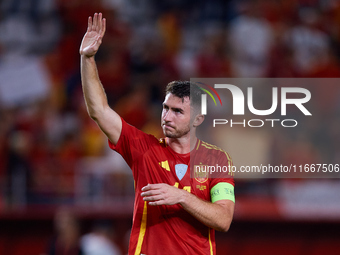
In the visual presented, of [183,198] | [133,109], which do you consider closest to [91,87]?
[183,198]

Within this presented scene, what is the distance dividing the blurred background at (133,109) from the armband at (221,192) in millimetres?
3679

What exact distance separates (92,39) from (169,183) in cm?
121

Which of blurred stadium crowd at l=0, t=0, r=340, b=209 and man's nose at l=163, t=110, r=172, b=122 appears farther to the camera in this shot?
blurred stadium crowd at l=0, t=0, r=340, b=209

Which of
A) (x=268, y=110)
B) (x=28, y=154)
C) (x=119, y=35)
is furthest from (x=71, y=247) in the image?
(x=119, y=35)

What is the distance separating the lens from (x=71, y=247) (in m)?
7.04

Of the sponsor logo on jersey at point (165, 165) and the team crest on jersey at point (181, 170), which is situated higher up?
the sponsor logo on jersey at point (165, 165)

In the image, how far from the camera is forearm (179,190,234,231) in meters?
3.51

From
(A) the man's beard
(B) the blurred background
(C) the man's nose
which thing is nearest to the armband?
(A) the man's beard

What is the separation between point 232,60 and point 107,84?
253 cm

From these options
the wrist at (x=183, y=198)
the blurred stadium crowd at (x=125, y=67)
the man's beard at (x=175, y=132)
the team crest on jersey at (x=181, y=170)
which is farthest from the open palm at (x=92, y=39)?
the blurred stadium crowd at (x=125, y=67)

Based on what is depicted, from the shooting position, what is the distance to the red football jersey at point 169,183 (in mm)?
3783

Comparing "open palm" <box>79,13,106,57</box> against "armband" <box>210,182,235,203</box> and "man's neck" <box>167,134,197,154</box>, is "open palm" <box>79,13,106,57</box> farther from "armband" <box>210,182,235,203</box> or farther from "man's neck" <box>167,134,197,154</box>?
"armband" <box>210,182,235,203</box>

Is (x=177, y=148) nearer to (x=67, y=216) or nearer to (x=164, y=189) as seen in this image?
Result: (x=164, y=189)

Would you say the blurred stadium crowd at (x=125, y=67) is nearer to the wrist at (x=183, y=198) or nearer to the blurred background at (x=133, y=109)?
the blurred background at (x=133, y=109)
